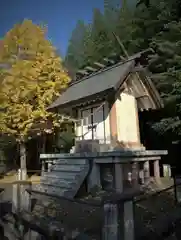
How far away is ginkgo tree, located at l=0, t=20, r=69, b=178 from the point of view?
13.8 m

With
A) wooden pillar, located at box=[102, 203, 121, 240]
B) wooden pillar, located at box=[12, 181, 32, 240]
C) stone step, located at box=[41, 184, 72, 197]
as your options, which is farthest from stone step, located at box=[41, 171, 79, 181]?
wooden pillar, located at box=[102, 203, 121, 240]

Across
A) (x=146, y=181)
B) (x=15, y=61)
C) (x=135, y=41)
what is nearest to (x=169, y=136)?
(x=146, y=181)

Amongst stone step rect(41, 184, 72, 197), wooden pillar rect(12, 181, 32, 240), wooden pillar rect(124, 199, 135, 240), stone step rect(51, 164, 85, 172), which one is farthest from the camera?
stone step rect(51, 164, 85, 172)

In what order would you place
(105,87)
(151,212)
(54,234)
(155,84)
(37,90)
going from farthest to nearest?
1. (37,90)
2. (155,84)
3. (105,87)
4. (151,212)
5. (54,234)

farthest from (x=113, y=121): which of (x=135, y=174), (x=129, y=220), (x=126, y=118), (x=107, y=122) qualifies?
(x=129, y=220)

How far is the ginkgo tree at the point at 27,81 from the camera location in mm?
13812

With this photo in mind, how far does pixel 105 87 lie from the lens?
9.85 meters

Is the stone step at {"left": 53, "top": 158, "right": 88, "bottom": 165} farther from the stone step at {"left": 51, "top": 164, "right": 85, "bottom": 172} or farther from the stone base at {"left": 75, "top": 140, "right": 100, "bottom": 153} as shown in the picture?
the stone base at {"left": 75, "top": 140, "right": 100, "bottom": 153}

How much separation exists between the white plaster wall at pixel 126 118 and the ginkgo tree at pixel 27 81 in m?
5.51

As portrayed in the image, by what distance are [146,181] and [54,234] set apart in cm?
824

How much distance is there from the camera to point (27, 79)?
14.1 m

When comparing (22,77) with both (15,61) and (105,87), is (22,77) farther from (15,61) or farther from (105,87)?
(105,87)

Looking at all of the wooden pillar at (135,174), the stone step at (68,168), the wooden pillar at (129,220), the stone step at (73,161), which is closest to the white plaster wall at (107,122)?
the wooden pillar at (135,174)

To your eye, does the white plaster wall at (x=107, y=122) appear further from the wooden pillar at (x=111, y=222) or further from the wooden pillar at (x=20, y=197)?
the wooden pillar at (x=111, y=222)
